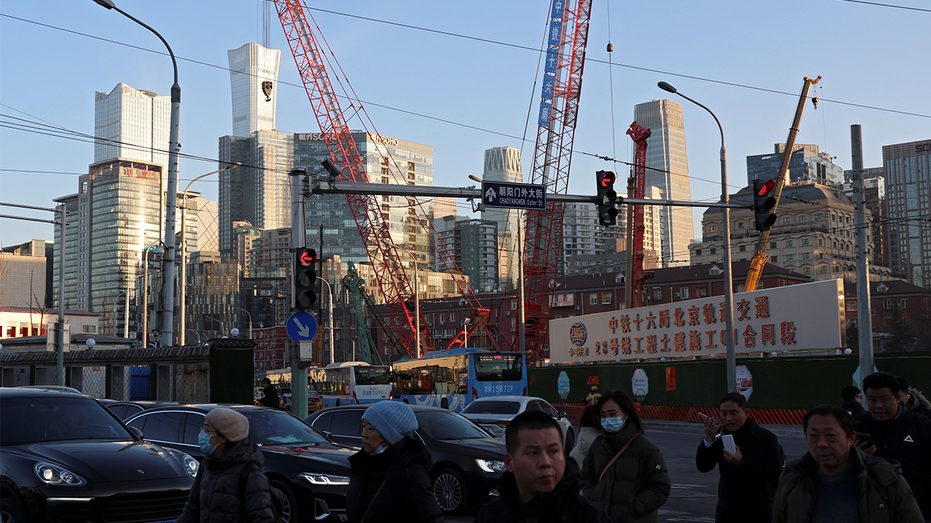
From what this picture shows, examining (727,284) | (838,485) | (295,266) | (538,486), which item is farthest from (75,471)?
(727,284)

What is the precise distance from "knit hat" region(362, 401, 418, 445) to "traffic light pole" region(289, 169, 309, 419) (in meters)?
11.0

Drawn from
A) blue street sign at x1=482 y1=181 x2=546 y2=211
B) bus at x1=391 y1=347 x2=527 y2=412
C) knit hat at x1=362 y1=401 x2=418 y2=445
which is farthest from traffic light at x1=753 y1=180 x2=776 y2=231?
bus at x1=391 y1=347 x2=527 y2=412

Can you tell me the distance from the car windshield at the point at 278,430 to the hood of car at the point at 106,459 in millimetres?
2001

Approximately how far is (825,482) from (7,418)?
791 centimetres

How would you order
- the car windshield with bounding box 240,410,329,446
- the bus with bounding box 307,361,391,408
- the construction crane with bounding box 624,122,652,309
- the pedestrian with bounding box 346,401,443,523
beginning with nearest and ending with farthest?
1. the pedestrian with bounding box 346,401,443,523
2. the car windshield with bounding box 240,410,329,446
3. the bus with bounding box 307,361,391,408
4. the construction crane with bounding box 624,122,652,309

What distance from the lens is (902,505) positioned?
13.4ft

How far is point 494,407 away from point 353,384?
24.4 meters

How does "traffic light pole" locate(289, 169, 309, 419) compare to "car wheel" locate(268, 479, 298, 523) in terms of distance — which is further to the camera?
"traffic light pole" locate(289, 169, 309, 419)

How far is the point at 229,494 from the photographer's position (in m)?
5.37

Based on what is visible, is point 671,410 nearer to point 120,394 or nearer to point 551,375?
point 551,375

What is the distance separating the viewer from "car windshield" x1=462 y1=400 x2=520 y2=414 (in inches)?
896

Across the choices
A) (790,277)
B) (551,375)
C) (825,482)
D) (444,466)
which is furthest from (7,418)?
(790,277)

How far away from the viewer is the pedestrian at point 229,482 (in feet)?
17.6

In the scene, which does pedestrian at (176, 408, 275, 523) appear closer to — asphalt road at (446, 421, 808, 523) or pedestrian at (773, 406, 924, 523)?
pedestrian at (773, 406, 924, 523)
